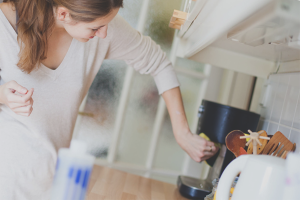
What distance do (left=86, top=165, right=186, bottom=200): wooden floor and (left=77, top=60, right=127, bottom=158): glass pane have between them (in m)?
0.61

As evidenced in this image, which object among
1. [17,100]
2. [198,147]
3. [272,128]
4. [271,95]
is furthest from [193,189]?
[17,100]

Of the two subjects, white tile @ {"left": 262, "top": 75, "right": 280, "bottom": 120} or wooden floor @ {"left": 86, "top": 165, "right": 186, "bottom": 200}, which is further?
white tile @ {"left": 262, "top": 75, "right": 280, "bottom": 120}

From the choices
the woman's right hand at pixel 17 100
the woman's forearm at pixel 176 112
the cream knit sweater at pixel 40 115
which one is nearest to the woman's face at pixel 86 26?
the cream knit sweater at pixel 40 115

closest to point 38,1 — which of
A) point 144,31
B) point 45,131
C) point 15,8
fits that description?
point 15,8

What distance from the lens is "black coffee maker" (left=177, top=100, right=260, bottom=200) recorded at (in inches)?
36.4

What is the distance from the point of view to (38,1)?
2.29 feet

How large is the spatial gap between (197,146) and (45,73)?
0.48 metres

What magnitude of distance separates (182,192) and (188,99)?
80cm

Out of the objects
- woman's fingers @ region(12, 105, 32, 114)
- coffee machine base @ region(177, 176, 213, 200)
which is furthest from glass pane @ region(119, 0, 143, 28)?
woman's fingers @ region(12, 105, 32, 114)

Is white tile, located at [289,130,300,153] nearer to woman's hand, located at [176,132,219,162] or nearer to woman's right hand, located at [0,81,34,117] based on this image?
woman's hand, located at [176,132,219,162]

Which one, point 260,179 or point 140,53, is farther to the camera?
point 140,53

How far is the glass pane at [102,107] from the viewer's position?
168 centimetres

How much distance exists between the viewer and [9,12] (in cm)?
71

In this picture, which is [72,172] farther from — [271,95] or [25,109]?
[271,95]
